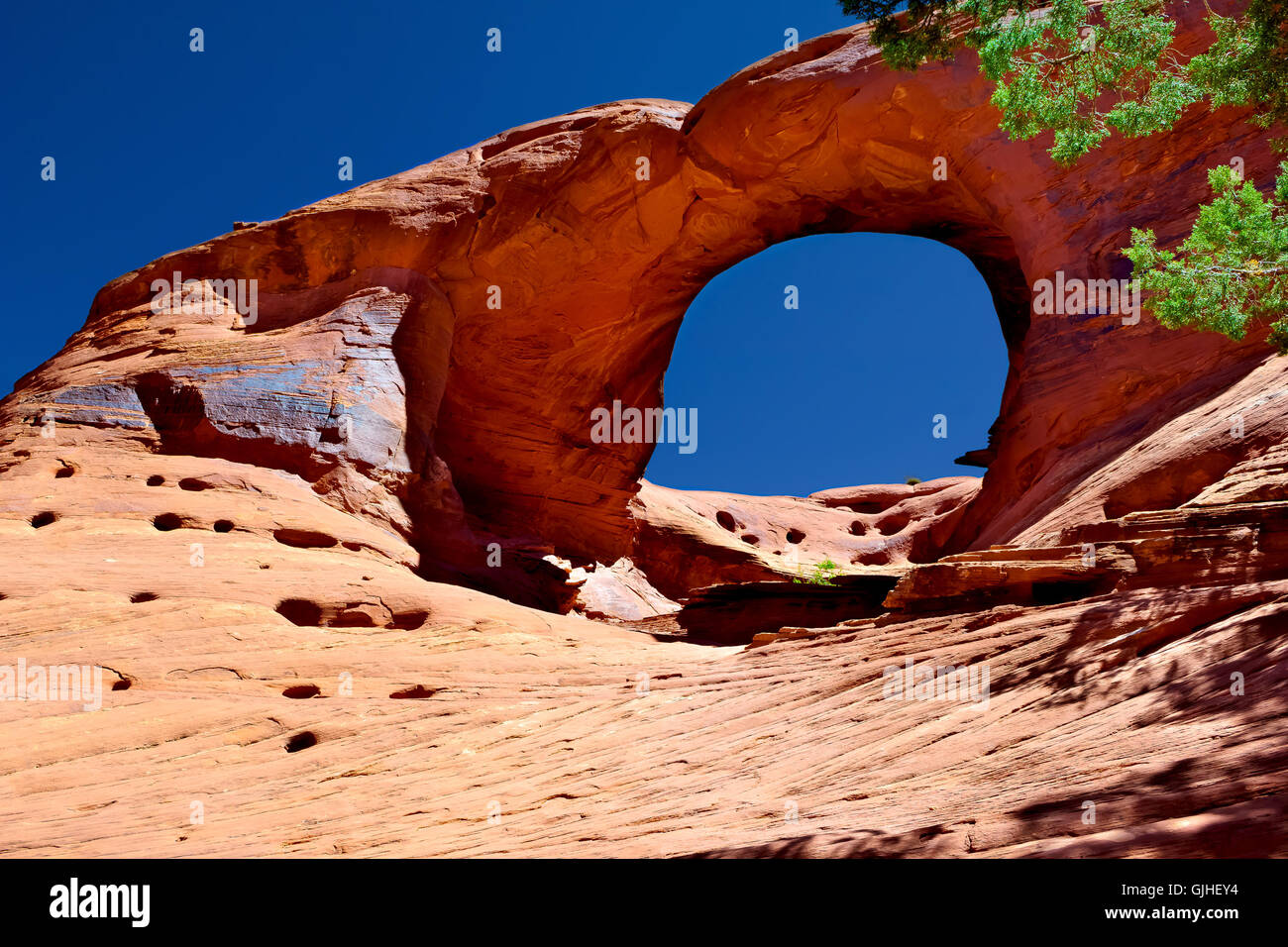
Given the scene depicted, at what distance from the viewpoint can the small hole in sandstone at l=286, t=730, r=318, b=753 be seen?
9.28 meters

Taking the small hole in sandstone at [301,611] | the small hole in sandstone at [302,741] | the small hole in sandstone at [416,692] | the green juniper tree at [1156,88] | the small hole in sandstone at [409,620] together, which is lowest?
the small hole in sandstone at [302,741]

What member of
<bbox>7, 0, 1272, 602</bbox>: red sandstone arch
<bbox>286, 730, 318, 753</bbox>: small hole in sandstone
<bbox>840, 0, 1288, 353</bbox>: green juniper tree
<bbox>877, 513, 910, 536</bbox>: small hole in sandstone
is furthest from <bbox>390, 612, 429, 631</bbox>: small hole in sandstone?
<bbox>877, 513, 910, 536</bbox>: small hole in sandstone

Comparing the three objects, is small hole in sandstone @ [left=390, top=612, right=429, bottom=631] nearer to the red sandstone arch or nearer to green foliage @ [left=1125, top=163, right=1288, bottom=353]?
the red sandstone arch

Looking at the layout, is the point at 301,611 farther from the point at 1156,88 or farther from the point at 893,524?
the point at 893,524

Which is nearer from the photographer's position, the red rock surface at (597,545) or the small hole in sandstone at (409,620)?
the red rock surface at (597,545)

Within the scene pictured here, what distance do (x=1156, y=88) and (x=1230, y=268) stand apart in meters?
2.02

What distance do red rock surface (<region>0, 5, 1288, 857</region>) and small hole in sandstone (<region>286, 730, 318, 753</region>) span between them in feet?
0.07

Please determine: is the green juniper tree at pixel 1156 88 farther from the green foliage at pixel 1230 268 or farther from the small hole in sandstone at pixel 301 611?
the small hole in sandstone at pixel 301 611

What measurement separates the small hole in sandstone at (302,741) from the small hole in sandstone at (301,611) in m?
2.86

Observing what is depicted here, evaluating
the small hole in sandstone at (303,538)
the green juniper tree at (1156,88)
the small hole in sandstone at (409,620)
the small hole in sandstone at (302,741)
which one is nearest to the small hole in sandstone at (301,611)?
the small hole in sandstone at (409,620)

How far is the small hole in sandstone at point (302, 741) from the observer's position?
9.28m

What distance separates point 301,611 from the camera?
476 inches
